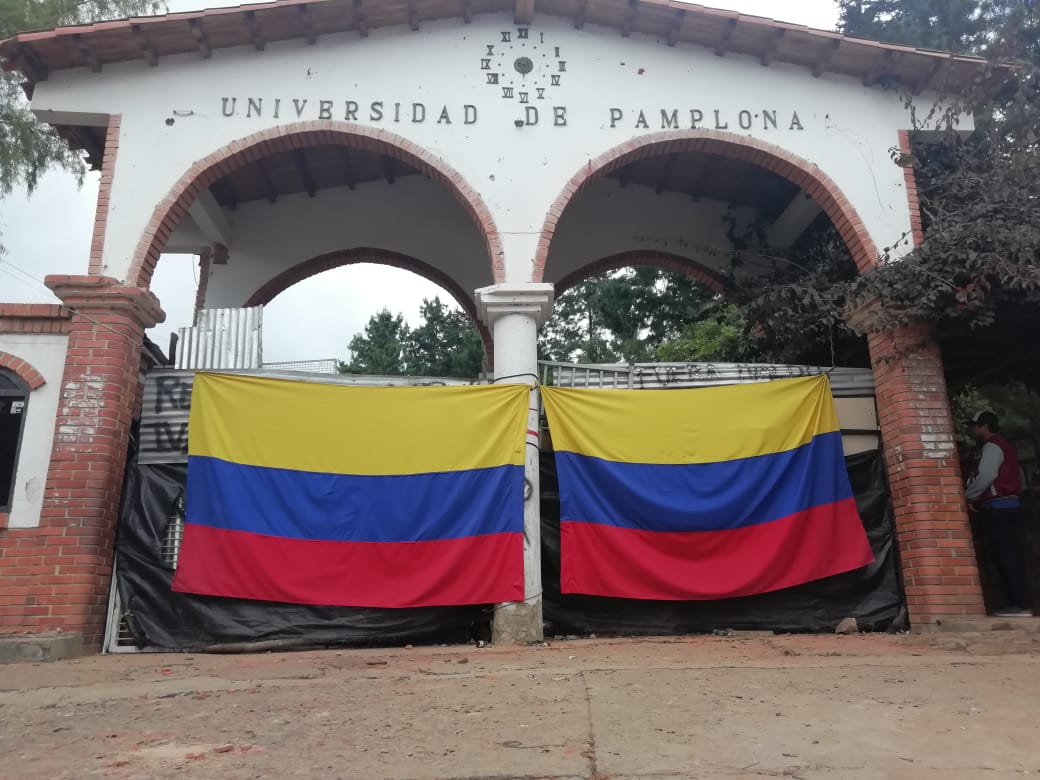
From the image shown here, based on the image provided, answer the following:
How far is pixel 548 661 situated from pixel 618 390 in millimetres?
2643

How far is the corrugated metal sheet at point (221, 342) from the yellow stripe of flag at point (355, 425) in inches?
31.2

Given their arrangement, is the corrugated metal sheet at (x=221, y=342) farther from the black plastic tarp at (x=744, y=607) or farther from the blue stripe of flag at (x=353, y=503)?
the black plastic tarp at (x=744, y=607)

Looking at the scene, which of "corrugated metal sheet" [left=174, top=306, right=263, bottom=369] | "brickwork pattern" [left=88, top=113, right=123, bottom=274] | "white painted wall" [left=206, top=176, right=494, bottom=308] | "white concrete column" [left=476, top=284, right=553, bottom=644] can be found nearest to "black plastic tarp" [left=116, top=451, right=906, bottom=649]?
"white concrete column" [left=476, top=284, right=553, bottom=644]

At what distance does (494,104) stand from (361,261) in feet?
11.3

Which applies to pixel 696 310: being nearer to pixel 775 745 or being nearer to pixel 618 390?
pixel 618 390

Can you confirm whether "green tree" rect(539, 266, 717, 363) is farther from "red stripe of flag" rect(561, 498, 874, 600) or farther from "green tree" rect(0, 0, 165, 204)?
"green tree" rect(0, 0, 165, 204)

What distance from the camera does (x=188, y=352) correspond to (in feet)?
23.6

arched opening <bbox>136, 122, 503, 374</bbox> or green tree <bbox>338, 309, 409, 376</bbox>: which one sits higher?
green tree <bbox>338, 309, 409, 376</bbox>

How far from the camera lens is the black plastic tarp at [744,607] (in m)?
6.54

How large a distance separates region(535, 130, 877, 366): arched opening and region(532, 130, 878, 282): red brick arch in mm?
544

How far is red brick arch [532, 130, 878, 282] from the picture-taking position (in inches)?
284

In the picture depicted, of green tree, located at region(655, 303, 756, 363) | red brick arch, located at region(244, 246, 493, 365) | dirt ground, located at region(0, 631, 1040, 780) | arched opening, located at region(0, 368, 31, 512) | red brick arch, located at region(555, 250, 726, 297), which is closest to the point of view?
dirt ground, located at region(0, 631, 1040, 780)

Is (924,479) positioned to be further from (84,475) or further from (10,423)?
(10,423)

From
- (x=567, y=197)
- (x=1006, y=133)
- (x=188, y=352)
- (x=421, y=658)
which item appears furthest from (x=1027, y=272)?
(x=188, y=352)
